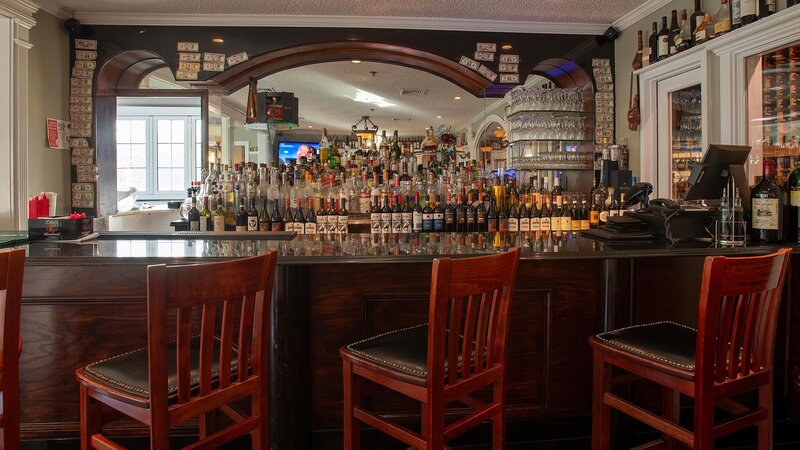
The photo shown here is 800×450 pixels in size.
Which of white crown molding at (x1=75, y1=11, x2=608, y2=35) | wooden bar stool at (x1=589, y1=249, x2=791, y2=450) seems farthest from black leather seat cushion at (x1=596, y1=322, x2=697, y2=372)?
white crown molding at (x1=75, y1=11, x2=608, y2=35)

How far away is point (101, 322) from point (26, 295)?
0.28 metres

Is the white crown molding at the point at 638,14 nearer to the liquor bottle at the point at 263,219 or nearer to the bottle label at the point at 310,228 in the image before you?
the bottle label at the point at 310,228

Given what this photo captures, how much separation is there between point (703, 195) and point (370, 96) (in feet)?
20.8

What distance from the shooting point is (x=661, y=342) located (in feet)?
5.73

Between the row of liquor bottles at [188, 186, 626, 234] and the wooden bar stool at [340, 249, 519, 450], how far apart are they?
1.87 metres

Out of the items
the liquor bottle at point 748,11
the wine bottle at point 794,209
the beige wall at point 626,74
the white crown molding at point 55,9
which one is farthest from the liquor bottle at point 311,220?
the liquor bottle at point 748,11

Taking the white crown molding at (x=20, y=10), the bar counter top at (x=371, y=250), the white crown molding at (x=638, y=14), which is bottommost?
the bar counter top at (x=371, y=250)

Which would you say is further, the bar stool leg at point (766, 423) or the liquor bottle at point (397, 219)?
the liquor bottle at point (397, 219)

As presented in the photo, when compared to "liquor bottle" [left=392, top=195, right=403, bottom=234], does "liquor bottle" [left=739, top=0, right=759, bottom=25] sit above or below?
above

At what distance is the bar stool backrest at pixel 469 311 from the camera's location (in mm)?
1454

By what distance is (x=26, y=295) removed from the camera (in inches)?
79.3

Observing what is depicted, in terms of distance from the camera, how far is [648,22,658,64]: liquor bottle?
432 cm

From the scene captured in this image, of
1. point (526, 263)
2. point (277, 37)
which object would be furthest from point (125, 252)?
point (277, 37)

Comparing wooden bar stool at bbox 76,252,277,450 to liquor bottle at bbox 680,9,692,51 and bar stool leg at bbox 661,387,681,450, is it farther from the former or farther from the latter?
liquor bottle at bbox 680,9,692,51
